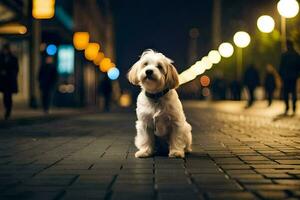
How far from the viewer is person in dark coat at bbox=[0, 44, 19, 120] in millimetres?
16672

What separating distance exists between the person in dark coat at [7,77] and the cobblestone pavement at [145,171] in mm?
6463

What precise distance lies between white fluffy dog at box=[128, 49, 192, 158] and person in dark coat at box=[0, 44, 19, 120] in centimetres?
955

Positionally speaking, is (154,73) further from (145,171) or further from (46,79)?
(46,79)

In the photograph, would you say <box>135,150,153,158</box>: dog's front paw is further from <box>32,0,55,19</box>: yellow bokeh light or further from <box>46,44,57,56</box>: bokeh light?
<box>46,44,57,56</box>: bokeh light

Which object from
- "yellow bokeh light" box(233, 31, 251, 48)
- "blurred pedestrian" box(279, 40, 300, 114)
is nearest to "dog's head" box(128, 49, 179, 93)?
"blurred pedestrian" box(279, 40, 300, 114)

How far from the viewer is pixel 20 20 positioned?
2370 cm

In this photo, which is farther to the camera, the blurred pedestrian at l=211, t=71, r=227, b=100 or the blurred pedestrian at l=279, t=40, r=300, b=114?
the blurred pedestrian at l=211, t=71, r=227, b=100

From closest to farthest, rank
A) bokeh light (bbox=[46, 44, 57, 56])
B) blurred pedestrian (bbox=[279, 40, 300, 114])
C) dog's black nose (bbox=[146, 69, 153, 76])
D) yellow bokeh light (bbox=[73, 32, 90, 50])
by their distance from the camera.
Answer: dog's black nose (bbox=[146, 69, 153, 76]), blurred pedestrian (bbox=[279, 40, 300, 114]), bokeh light (bbox=[46, 44, 57, 56]), yellow bokeh light (bbox=[73, 32, 90, 50])

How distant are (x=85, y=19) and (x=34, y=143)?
53.5 meters

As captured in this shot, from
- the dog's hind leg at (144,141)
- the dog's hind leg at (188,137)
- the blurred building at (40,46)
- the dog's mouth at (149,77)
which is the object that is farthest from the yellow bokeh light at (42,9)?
the dog's mouth at (149,77)

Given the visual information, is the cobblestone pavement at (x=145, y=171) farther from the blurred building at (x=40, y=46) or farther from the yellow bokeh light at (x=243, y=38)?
the yellow bokeh light at (x=243, y=38)

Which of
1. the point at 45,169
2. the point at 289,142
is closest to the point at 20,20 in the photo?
the point at 289,142

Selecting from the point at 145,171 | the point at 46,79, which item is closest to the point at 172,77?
the point at 145,171

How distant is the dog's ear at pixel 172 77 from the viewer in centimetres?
759
